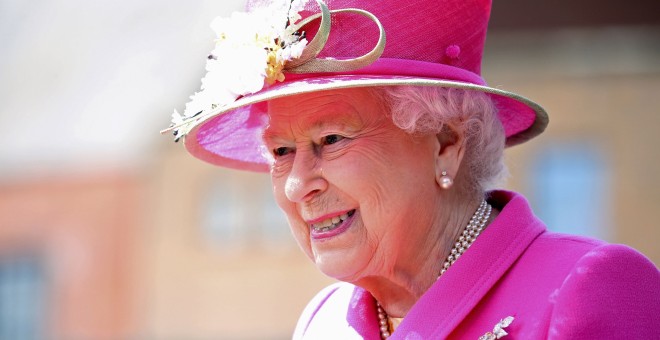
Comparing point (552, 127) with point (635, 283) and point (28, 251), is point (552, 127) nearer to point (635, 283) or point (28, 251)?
point (28, 251)

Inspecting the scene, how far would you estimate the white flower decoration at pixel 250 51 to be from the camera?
2.82 meters

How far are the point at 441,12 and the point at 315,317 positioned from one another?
35.9 inches

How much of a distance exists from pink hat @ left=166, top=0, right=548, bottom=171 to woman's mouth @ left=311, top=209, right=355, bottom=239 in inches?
12.9

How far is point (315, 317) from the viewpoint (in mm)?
3230

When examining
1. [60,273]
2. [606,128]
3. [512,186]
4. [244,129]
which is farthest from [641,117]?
[244,129]

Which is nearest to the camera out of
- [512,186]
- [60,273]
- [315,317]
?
[315,317]

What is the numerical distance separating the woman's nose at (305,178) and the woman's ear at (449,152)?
11.6 inches

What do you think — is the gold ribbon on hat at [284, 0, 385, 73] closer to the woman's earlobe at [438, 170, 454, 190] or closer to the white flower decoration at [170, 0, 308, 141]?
the white flower decoration at [170, 0, 308, 141]

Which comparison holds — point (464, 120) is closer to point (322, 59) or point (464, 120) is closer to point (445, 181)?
point (445, 181)

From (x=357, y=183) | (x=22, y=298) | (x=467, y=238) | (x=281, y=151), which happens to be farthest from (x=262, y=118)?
(x=22, y=298)

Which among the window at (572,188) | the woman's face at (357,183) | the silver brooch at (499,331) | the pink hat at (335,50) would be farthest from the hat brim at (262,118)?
the window at (572,188)

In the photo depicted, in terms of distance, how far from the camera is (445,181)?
2.86m

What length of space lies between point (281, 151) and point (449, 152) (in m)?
0.43

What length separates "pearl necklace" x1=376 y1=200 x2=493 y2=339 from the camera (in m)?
2.87
